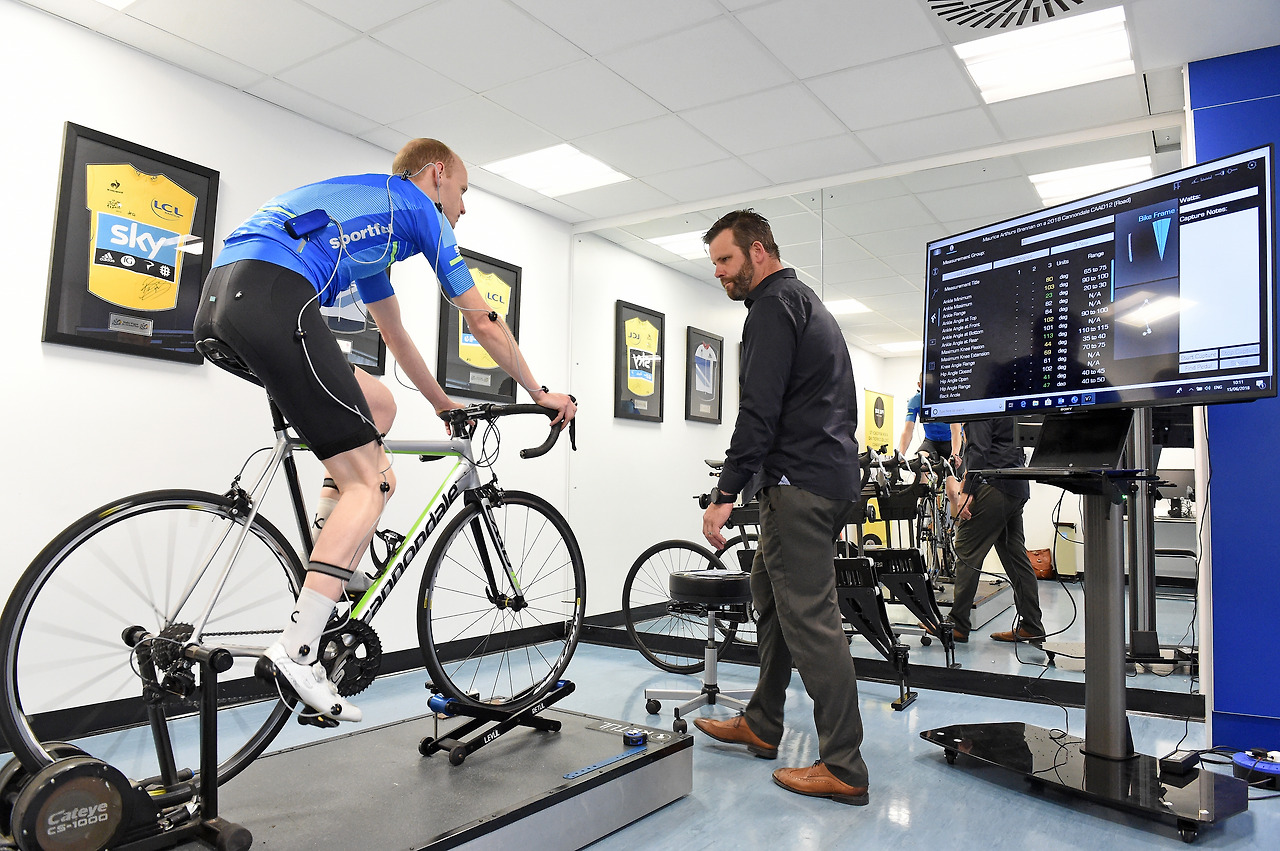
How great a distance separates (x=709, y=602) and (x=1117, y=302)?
5.53 ft

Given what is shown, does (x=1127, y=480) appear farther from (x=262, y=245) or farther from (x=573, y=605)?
(x=262, y=245)

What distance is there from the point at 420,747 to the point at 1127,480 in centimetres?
209

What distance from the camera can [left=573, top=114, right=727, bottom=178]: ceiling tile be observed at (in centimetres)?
391

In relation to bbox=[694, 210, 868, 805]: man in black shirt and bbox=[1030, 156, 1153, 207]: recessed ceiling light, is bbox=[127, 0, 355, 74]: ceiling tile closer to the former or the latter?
bbox=[694, 210, 868, 805]: man in black shirt

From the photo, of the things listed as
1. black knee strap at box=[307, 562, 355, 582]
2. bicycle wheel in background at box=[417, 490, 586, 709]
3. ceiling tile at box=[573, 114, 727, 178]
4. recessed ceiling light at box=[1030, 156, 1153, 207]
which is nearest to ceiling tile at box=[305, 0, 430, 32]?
ceiling tile at box=[573, 114, 727, 178]

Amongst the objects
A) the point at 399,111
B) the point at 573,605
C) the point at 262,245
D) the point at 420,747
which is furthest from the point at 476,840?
the point at 399,111

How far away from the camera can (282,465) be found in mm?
1934

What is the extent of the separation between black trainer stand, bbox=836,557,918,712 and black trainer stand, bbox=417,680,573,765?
4.52ft

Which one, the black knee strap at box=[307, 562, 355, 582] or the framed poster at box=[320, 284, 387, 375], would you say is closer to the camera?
the black knee strap at box=[307, 562, 355, 582]

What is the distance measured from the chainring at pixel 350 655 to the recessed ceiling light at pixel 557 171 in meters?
3.09

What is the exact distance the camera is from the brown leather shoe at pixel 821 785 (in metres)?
2.20

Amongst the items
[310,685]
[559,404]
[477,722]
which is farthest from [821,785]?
[310,685]

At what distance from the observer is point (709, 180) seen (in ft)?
15.0

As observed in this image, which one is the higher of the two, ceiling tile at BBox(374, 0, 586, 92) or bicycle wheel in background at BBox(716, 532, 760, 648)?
ceiling tile at BBox(374, 0, 586, 92)
